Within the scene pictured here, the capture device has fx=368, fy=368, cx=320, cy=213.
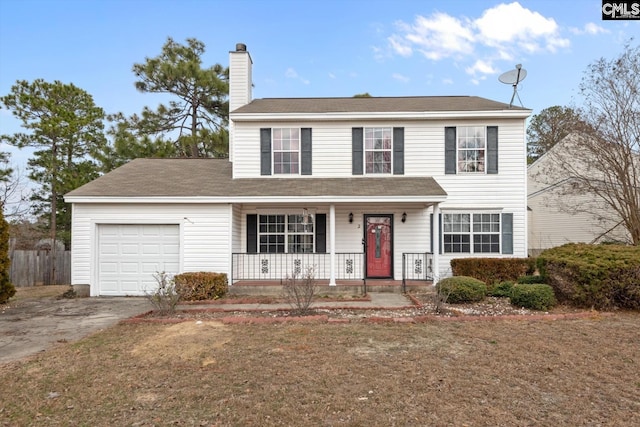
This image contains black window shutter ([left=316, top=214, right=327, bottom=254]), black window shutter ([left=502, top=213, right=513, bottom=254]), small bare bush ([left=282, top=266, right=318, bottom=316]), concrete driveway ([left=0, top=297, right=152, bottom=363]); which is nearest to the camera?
concrete driveway ([left=0, top=297, right=152, bottom=363])

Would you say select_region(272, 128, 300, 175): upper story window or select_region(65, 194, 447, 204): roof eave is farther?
select_region(272, 128, 300, 175): upper story window

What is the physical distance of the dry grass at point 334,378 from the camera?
3439mm

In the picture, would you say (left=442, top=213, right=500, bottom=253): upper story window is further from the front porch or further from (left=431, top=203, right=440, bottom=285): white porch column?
(left=431, top=203, right=440, bottom=285): white porch column

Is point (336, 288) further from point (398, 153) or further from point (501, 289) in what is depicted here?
point (398, 153)

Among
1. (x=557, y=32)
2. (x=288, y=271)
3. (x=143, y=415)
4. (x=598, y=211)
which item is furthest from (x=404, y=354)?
(x=598, y=211)

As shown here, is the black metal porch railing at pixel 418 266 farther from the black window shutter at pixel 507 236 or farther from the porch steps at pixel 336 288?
the black window shutter at pixel 507 236

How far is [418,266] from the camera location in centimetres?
→ 1128

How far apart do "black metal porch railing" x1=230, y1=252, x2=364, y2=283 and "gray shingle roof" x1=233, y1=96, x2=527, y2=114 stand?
452cm

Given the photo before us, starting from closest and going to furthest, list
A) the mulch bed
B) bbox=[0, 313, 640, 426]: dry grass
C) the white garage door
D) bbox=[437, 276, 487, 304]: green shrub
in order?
bbox=[0, 313, 640, 426]: dry grass
the mulch bed
bbox=[437, 276, 487, 304]: green shrub
the white garage door

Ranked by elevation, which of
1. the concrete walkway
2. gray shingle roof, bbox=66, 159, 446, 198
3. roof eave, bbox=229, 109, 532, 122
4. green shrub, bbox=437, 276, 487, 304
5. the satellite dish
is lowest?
the concrete walkway

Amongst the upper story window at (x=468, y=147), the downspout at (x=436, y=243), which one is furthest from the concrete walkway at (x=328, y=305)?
the upper story window at (x=468, y=147)

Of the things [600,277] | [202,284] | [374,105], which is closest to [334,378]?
[202,284]

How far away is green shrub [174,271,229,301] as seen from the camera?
9195 millimetres

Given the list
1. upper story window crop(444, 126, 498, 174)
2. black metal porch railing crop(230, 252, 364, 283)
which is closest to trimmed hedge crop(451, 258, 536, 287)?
upper story window crop(444, 126, 498, 174)
